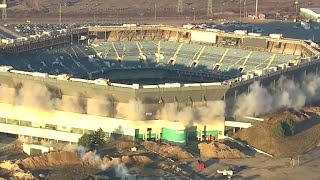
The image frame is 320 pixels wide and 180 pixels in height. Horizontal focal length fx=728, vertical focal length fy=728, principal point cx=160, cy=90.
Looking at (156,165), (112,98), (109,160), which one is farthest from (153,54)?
(109,160)

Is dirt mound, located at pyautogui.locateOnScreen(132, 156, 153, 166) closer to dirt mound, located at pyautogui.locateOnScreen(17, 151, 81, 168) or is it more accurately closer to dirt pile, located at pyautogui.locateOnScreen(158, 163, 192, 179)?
dirt pile, located at pyautogui.locateOnScreen(158, 163, 192, 179)

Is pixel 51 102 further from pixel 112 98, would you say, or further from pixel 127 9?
pixel 127 9

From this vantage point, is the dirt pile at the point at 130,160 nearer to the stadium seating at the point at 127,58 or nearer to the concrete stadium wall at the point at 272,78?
the concrete stadium wall at the point at 272,78

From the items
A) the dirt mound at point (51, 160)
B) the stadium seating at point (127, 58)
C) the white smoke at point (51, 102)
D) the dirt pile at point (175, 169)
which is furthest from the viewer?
the stadium seating at point (127, 58)

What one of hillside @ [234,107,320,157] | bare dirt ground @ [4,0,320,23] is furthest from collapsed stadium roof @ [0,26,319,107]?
bare dirt ground @ [4,0,320,23]

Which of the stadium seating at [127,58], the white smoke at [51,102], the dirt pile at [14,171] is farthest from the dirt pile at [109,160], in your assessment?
the stadium seating at [127,58]

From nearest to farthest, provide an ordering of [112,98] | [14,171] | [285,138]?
[14,171]
[285,138]
[112,98]

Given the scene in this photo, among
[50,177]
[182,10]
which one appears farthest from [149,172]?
[182,10]
